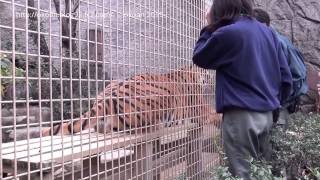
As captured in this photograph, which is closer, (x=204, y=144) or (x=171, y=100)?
(x=171, y=100)

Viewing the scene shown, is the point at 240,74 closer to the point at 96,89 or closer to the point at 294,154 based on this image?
the point at 294,154

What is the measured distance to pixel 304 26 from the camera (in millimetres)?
6781

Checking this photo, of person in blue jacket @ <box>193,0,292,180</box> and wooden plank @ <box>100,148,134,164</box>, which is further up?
person in blue jacket @ <box>193,0,292,180</box>

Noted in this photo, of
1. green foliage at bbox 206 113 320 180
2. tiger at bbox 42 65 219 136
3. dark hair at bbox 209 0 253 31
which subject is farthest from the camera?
green foliage at bbox 206 113 320 180

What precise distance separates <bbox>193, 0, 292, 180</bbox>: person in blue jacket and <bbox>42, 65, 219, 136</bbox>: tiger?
0.32m

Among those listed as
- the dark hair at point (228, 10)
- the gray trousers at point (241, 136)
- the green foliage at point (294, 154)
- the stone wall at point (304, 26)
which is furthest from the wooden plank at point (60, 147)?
the stone wall at point (304, 26)

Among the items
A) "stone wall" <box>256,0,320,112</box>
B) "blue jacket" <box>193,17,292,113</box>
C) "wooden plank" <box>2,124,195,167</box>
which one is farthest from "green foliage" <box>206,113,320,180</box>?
"stone wall" <box>256,0,320,112</box>

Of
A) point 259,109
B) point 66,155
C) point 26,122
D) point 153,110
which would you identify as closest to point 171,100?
point 153,110

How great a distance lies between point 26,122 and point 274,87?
1.59 metres

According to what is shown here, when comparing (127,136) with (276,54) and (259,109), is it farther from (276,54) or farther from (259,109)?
(276,54)

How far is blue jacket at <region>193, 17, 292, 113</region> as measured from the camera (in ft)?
8.04

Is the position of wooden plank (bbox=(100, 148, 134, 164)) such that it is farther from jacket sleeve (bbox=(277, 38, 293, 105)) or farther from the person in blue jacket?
jacket sleeve (bbox=(277, 38, 293, 105))

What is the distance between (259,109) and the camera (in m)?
2.49

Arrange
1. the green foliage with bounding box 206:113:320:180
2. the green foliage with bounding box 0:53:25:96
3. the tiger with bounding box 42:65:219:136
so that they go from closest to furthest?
the green foliage with bounding box 0:53:25:96 < the tiger with bounding box 42:65:219:136 < the green foliage with bounding box 206:113:320:180
